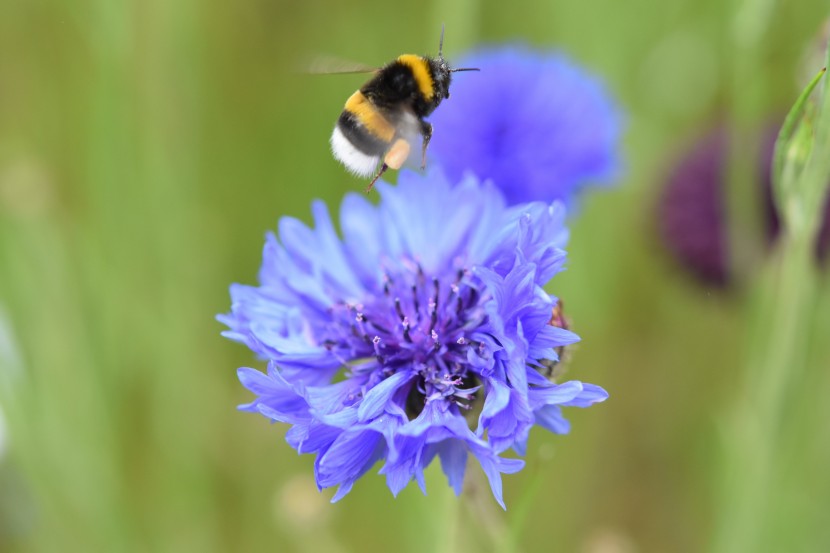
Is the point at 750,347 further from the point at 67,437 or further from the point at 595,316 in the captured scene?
the point at 67,437

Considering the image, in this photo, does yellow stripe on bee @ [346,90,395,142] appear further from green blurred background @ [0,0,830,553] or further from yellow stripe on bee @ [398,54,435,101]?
green blurred background @ [0,0,830,553]

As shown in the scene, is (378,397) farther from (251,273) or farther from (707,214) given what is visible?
(251,273)

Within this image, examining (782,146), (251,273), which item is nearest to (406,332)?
(782,146)

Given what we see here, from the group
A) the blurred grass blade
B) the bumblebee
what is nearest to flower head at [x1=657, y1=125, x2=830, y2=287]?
the blurred grass blade

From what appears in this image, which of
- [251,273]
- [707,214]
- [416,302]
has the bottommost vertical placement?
[416,302]

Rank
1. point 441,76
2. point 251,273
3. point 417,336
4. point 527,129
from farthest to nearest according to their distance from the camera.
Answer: point 251,273
point 527,129
point 441,76
point 417,336

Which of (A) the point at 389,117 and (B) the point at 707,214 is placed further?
(B) the point at 707,214
